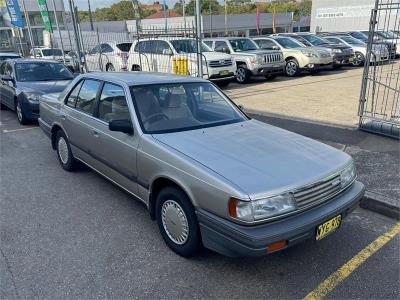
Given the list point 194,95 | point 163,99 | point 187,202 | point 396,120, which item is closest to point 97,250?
point 187,202

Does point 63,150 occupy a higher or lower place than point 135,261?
higher

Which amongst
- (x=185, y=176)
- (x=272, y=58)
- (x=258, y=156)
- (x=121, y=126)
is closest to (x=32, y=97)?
(x=121, y=126)

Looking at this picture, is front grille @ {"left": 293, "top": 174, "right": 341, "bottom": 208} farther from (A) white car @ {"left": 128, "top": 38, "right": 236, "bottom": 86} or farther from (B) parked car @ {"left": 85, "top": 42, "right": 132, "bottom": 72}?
(B) parked car @ {"left": 85, "top": 42, "right": 132, "bottom": 72}

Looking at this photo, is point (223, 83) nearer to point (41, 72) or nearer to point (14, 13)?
point (41, 72)

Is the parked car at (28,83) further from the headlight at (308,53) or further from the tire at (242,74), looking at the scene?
the headlight at (308,53)

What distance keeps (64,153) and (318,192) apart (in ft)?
13.0

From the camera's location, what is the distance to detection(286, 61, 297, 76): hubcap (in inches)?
627

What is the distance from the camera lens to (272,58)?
14562 millimetres

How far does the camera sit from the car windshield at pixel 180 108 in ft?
12.2

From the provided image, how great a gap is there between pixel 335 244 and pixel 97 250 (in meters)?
2.33

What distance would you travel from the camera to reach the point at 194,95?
13.8 feet

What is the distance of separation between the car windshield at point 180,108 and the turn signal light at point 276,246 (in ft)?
5.19

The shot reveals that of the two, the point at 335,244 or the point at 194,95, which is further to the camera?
the point at 194,95

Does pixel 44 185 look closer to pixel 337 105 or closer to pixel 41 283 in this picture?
pixel 41 283
